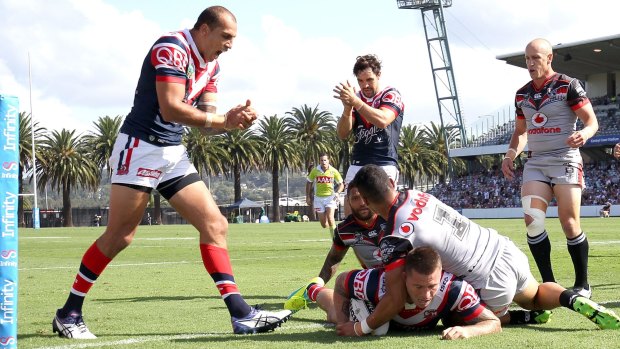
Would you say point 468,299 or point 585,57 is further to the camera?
point 585,57

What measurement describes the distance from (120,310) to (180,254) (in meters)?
10.3

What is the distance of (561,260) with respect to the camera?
524 inches

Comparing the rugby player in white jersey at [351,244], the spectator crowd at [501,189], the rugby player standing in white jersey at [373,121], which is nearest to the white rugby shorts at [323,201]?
the rugby player standing in white jersey at [373,121]

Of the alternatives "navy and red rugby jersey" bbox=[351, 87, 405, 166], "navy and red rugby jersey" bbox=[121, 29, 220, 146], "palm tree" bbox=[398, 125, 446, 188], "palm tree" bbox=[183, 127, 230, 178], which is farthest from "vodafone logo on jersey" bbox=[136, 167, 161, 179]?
"palm tree" bbox=[398, 125, 446, 188]

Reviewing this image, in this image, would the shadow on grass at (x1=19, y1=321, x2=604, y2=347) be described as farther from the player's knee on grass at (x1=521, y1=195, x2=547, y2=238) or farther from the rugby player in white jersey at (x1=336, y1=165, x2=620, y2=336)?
the player's knee on grass at (x1=521, y1=195, x2=547, y2=238)

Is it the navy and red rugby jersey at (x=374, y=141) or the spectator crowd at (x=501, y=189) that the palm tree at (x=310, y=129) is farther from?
the navy and red rugby jersey at (x=374, y=141)

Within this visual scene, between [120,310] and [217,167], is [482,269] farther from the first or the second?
[217,167]

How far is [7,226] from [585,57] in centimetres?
6956

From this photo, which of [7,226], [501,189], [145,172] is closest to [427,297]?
[145,172]

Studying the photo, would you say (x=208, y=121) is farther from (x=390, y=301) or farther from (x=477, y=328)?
(x=477, y=328)

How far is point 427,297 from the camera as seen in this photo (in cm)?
536

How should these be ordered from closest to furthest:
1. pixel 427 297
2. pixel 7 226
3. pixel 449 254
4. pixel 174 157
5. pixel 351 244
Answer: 1. pixel 7 226
2. pixel 427 297
3. pixel 449 254
4. pixel 174 157
5. pixel 351 244

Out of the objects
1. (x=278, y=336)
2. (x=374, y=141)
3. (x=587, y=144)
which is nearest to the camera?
(x=278, y=336)

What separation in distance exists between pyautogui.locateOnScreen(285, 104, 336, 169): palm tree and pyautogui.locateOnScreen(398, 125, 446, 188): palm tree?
926 cm
